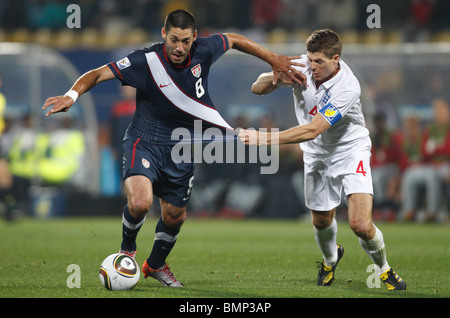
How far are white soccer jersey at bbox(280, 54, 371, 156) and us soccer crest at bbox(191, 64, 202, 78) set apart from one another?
89cm

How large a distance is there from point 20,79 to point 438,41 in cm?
957

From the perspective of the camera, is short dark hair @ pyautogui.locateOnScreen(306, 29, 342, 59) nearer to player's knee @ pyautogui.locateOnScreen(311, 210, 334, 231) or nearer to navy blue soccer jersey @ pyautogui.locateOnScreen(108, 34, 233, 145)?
navy blue soccer jersey @ pyautogui.locateOnScreen(108, 34, 233, 145)

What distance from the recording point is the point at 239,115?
52.5 ft

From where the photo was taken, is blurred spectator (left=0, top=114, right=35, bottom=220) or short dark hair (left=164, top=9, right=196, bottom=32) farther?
blurred spectator (left=0, top=114, right=35, bottom=220)

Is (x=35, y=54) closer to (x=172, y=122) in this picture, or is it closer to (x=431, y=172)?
(x=431, y=172)

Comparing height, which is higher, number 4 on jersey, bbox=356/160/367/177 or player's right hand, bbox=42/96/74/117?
player's right hand, bbox=42/96/74/117

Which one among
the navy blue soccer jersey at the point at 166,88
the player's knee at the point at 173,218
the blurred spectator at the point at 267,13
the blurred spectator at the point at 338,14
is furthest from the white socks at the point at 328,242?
the blurred spectator at the point at 267,13

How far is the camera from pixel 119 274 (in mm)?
6031

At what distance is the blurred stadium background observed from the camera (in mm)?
→ 15000

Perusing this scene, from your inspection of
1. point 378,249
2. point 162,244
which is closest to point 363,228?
point 378,249

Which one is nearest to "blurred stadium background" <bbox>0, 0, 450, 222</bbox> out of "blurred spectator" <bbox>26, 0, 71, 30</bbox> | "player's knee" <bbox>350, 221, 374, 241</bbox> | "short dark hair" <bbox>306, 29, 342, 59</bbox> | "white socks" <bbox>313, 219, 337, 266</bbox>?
"blurred spectator" <bbox>26, 0, 71, 30</bbox>

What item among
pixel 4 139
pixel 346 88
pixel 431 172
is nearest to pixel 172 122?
pixel 346 88

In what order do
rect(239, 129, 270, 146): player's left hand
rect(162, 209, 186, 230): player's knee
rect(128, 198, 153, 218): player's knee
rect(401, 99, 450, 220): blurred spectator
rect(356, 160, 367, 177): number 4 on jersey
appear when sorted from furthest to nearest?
1. rect(401, 99, 450, 220): blurred spectator
2. rect(162, 209, 186, 230): player's knee
3. rect(356, 160, 367, 177): number 4 on jersey
4. rect(128, 198, 153, 218): player's knee
5. rect(239, 129, 270, 146): player's left hand

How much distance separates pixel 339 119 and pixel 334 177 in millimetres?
611
